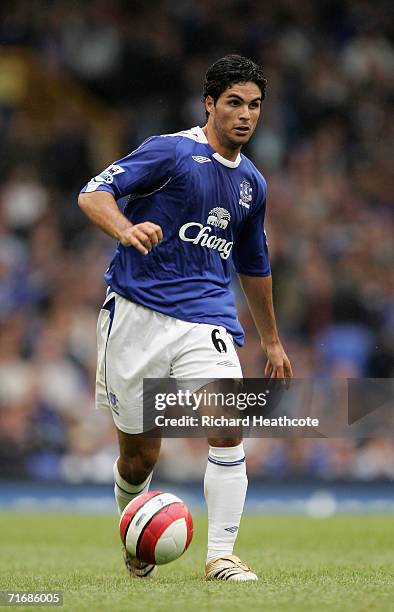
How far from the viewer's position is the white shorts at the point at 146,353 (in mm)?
5434

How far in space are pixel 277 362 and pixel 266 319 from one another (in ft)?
0.74

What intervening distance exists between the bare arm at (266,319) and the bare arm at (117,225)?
1.15 metres

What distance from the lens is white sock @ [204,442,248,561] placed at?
535cm

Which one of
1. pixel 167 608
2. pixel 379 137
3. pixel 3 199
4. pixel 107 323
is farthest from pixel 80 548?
pixel 379 137

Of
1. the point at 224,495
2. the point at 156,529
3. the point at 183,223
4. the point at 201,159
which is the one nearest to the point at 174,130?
the point at 201,159

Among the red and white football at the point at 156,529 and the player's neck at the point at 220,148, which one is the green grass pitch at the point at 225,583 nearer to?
the red and white football at the point at 156,529

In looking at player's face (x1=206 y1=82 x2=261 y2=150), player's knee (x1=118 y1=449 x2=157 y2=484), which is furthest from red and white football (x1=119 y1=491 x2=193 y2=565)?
player's face (x1=206 y1=82 x2=261 y2=150)

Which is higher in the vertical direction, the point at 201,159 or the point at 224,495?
the point at 201,159

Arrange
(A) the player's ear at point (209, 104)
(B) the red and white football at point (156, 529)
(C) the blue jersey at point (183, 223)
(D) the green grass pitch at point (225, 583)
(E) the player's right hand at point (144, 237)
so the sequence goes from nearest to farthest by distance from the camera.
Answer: (D) the green grass pitch at point (225, 583) < (E) the player's right hand at point (144, 237) < (B) the red and white football at point (156, 529) < (C) the blue jersey at point (183, 223) < (A) the player's ear at point (209, 104)

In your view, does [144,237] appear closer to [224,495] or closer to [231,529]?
[224,495]

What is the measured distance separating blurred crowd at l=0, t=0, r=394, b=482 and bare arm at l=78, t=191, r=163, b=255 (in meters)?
7.90

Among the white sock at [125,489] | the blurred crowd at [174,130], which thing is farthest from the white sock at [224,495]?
the blurred crowd at [174,130]

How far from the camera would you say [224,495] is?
17.6 ft

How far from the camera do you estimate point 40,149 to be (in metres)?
16.4
